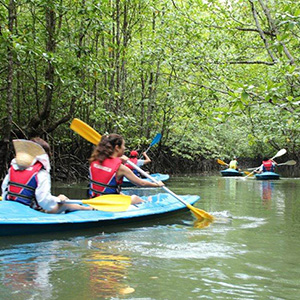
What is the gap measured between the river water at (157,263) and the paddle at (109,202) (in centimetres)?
24

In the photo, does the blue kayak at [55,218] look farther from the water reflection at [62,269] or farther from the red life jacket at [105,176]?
the red life jacket at [105,176]

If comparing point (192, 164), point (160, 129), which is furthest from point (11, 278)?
point (192, 164)

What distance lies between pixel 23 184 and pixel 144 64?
37.9ft

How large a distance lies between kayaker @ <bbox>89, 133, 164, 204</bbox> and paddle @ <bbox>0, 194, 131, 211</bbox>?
15 cm

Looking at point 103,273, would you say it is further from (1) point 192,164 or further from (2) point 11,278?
(1) point 192,164

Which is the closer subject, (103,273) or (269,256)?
(103,273)

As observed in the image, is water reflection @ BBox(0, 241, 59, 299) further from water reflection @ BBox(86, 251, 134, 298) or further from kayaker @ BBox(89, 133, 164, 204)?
kayaker @ BBox(89, 133, 164, 204)

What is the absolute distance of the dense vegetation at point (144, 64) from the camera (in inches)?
257

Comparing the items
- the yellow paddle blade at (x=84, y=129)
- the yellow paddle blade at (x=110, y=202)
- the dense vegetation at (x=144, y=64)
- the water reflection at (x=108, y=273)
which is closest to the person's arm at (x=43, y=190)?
A: the yellow paddle blade at (x=110, y=202)

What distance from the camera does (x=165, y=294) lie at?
8.83ft

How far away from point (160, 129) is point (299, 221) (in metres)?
13.6

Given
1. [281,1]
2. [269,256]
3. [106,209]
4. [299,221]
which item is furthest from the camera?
[281,1]

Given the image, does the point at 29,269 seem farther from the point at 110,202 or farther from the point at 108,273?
the point at 110,202

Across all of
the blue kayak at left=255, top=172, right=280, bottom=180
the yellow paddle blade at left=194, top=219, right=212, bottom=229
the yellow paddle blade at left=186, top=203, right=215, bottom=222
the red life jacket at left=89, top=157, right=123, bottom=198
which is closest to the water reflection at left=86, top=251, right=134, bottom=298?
the red life jacket at left=89, top=157, right=123, bottom=198
